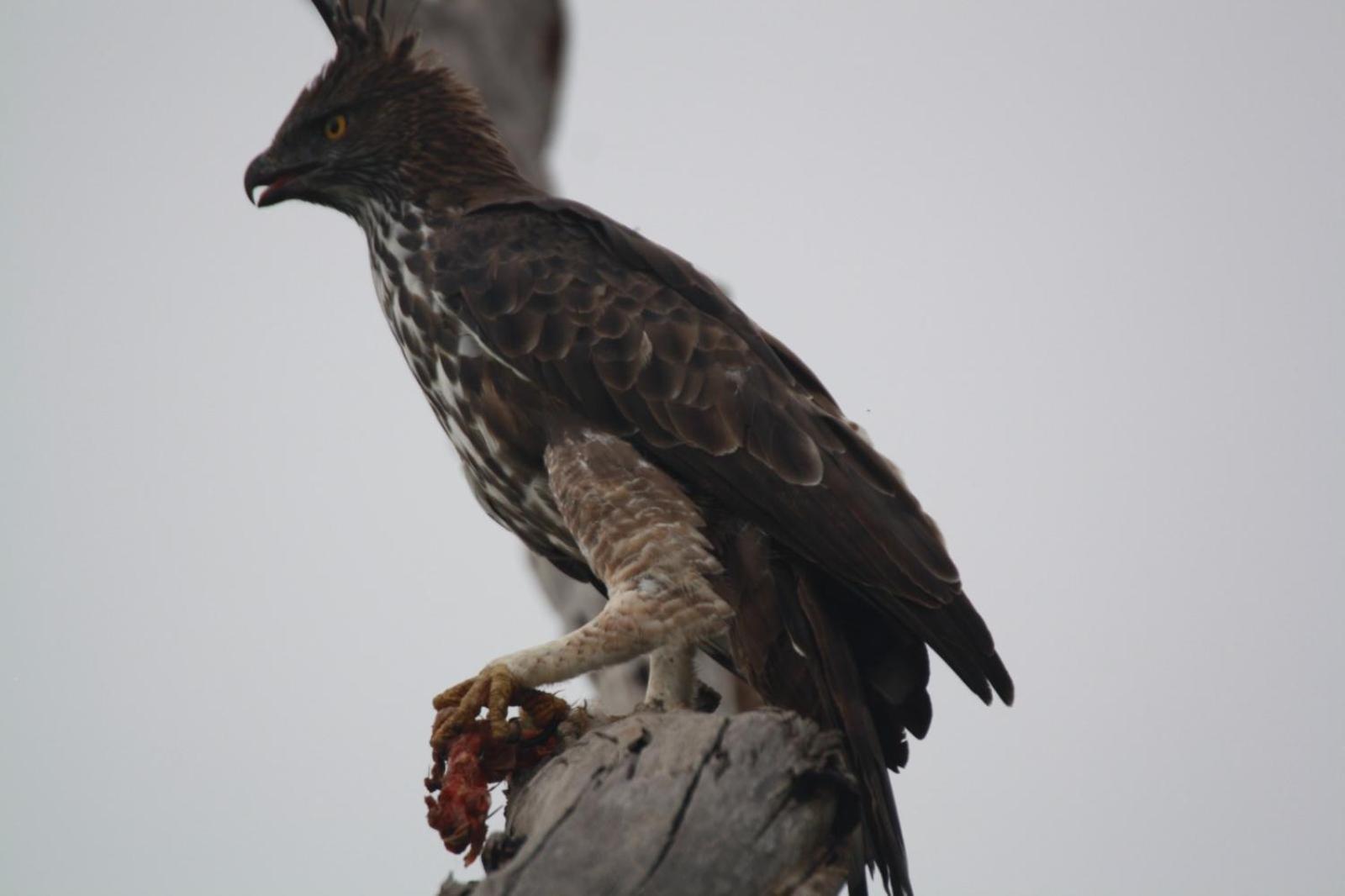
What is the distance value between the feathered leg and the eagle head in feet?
4.08

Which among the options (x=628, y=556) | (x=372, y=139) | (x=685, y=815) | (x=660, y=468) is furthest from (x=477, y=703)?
(x=372, y=139)

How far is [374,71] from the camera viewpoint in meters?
5.25

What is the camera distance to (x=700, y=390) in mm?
4473

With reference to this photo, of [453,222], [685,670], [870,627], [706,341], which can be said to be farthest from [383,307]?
[870,627]

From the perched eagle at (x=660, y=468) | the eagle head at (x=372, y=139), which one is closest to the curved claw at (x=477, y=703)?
the perched eagle at (x=660, y=468)

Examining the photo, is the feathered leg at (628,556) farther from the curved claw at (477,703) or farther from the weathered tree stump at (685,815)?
the weathered tree stump at (685,815)

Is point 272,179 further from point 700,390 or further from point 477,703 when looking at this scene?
point 477,703

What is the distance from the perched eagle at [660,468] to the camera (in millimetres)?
4098

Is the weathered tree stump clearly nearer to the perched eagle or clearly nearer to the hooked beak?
the perched eagle

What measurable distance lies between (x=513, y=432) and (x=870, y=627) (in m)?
1.22

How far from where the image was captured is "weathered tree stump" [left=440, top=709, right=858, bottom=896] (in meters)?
2.83

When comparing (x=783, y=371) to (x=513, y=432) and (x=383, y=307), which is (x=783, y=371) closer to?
(x=513, y=432)

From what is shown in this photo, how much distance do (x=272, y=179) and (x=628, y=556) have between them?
202 centimetres

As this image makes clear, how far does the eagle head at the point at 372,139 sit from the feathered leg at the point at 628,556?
49.0 inches
